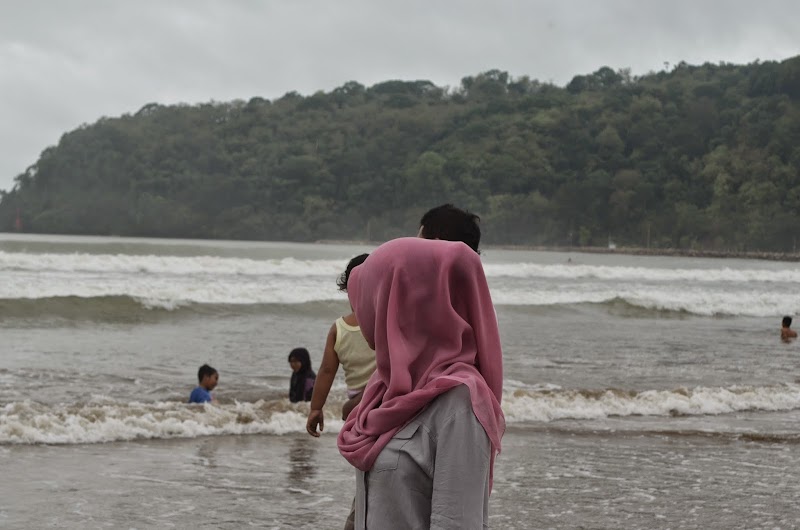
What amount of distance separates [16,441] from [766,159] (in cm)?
11041

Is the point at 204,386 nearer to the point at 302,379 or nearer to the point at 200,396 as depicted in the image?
the point at 200,396

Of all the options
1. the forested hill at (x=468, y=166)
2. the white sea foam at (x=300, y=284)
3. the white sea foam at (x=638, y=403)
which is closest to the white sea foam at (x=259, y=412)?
the white sea foam at (x=638, y=403)

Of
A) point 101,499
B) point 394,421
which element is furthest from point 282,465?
point 394,421

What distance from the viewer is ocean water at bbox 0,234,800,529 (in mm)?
5617

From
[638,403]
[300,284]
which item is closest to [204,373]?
[638,403]

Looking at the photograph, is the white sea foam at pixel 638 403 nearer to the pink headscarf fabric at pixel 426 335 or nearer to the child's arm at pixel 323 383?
the child's arm at pixel 323 383

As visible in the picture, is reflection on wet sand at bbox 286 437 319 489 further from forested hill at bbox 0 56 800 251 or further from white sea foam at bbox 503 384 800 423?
forested hill at bbox 0 56 800 251

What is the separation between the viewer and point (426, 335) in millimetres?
2277

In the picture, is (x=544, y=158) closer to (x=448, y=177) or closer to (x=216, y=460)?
(x=448, y=177)

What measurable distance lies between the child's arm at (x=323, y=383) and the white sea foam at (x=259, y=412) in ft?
12.1

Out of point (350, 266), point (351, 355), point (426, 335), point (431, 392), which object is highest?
point (350, 266)

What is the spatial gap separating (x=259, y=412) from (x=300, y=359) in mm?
670

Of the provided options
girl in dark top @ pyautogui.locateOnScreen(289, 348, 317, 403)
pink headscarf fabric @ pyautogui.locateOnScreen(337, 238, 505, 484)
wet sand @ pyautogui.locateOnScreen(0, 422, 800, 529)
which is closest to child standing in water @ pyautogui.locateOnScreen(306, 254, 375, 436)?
wet sand @ pyautogui.locateOnScreen(0, 422, 800, 529)

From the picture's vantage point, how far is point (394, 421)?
2.28m
